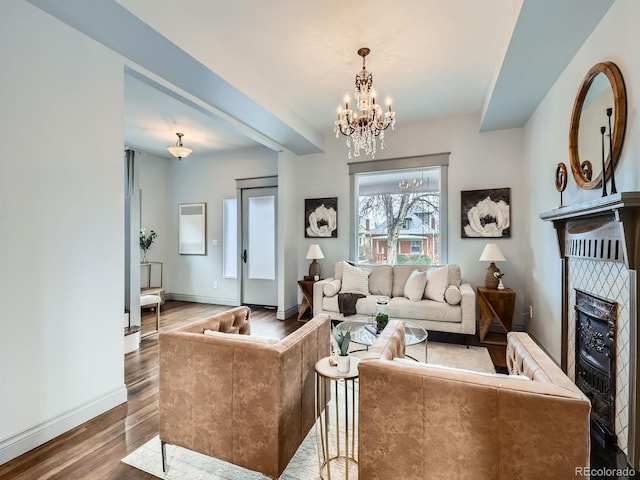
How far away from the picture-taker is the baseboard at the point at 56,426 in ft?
5.69

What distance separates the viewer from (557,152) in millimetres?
2889

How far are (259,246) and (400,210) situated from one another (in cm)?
260

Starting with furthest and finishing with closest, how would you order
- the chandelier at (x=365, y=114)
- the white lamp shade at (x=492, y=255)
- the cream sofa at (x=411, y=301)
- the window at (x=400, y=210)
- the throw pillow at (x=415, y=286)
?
the window at (x=400, y=210), the throw pillow at (x=415, y=286), the white lamp shade at (x=492, y=255), the cream sofa at (x=411, y=301), the chandelier at (x=365, y=114)

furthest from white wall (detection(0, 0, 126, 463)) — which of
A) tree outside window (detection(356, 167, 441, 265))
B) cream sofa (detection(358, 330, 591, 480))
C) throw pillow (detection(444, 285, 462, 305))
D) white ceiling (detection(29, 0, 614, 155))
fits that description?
tree outside window (detection(356, 167, 441, 265))

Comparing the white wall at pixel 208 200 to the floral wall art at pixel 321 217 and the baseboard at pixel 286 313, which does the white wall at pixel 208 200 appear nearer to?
the floral wall art at pixel 321 217

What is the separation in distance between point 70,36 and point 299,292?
4.21 metres

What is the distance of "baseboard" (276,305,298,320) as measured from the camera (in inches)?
192

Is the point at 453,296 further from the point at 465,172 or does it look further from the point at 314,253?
the point at 314,253

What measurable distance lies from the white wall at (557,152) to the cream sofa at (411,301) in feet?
2.36

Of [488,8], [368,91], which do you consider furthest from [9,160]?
[488,8]

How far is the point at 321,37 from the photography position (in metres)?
2.57

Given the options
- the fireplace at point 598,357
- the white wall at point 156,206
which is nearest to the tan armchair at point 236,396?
the fireplace at point 598,357

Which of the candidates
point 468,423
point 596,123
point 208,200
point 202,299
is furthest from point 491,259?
point 202,299

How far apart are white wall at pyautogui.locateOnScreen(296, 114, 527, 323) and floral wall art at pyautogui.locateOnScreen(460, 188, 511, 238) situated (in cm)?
8
